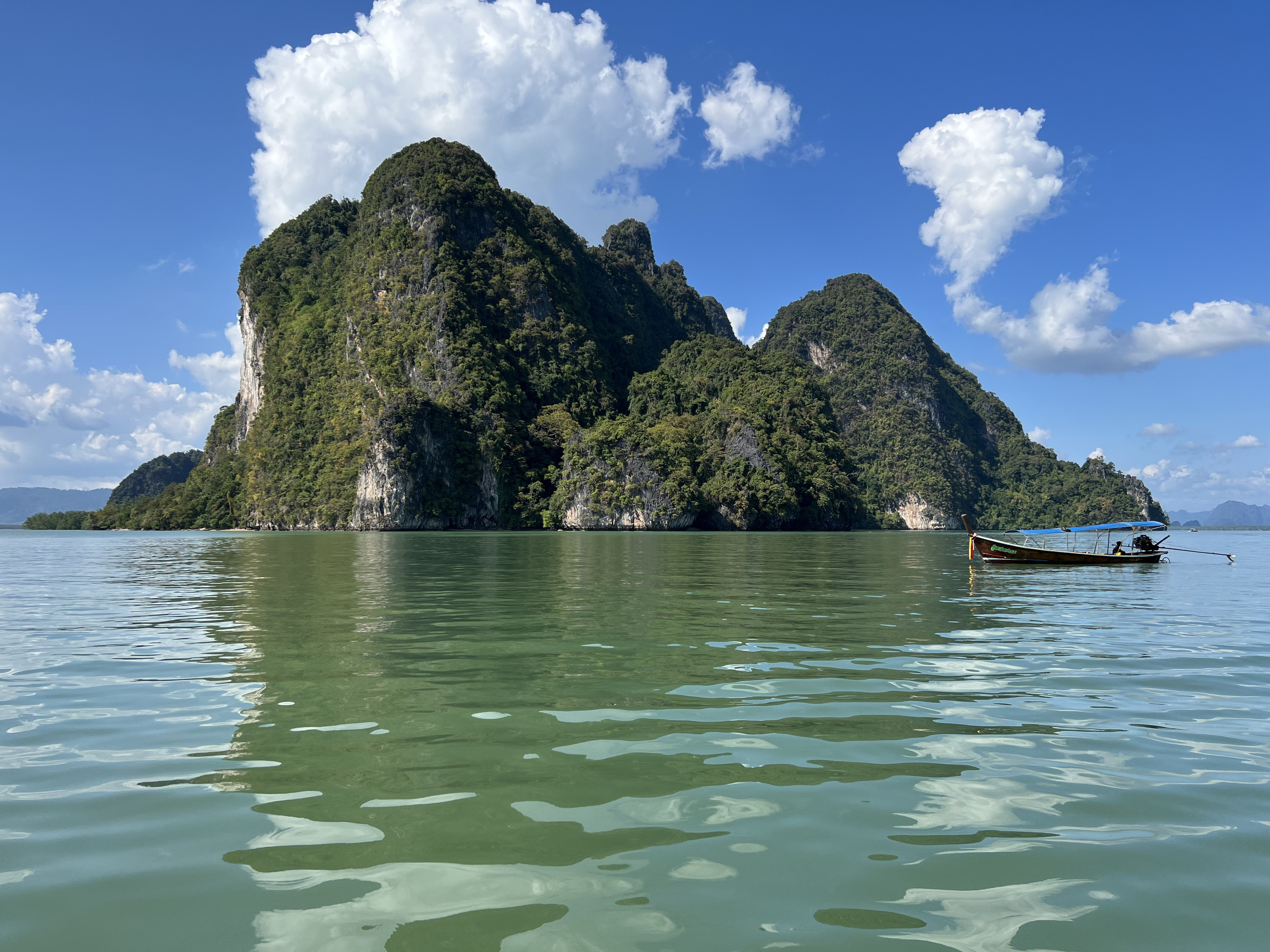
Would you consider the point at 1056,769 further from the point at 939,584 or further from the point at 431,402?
the point at 431,402

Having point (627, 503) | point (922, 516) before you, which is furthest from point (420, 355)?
point (922, 516)

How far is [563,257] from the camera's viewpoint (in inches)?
5256

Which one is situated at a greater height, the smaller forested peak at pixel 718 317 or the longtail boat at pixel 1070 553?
the smaller forested peak at pixel 718 317

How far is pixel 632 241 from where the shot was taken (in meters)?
171

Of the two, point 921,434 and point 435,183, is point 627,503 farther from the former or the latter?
point 921,434

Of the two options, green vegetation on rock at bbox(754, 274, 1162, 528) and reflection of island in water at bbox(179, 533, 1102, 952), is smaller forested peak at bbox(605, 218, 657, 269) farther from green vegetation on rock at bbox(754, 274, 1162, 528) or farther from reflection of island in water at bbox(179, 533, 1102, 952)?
reflection of island in water at bbox(179, 533, 1102, 952)

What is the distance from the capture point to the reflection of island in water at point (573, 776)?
2719 mm

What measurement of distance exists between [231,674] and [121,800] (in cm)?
344

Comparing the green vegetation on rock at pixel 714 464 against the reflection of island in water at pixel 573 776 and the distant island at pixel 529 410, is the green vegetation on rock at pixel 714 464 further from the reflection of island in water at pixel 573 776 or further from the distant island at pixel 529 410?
the reflection of island in water at pixel 573 776

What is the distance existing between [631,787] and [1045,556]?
24751mm

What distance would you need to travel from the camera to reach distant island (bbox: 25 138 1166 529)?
300 feet

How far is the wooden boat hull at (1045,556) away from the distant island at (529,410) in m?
59.8

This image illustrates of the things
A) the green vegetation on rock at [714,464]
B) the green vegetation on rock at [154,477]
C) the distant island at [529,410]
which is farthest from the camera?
the green vegetation on rock at [154,477]

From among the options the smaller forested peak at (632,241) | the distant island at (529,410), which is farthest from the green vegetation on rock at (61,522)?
the smaller forested peak at (632,241)
